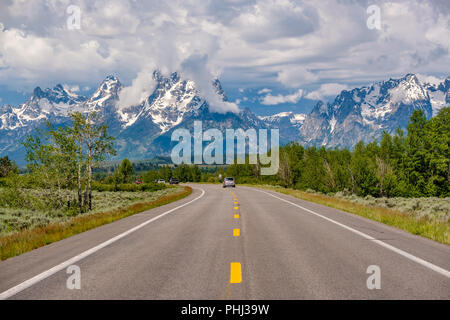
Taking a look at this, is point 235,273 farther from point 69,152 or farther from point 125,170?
point 125,170

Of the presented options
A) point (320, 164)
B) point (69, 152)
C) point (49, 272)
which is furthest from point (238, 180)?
point (49, 272)

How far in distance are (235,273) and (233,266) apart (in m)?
0.54

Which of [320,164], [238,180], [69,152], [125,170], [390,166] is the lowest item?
[238,180]

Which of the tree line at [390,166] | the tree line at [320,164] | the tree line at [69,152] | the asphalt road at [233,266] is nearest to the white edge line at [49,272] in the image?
the asphalt road at [233,266]

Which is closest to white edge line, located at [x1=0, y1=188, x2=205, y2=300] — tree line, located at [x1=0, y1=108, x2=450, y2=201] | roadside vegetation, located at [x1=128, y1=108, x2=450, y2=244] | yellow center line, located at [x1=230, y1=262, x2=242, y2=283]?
yellow center line, located at [x1=230, y1=262, x2=242, y2=283]

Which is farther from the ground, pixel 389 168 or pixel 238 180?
pixel 389 168

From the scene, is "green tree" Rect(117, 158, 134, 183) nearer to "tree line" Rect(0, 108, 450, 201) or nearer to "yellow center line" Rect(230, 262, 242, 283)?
"tree line" Rect(0, 108, 450, 201)

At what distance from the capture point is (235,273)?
634cm

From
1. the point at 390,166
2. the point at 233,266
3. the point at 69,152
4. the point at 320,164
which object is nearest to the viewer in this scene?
the point at 233,266

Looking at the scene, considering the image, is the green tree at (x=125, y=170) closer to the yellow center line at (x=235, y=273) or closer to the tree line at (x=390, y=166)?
the tree line at (x=390, y=166)

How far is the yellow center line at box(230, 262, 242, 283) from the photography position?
590 cm

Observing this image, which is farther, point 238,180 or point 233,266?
point 238,180

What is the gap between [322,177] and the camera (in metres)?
101

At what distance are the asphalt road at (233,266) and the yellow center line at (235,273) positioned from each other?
2 cm
